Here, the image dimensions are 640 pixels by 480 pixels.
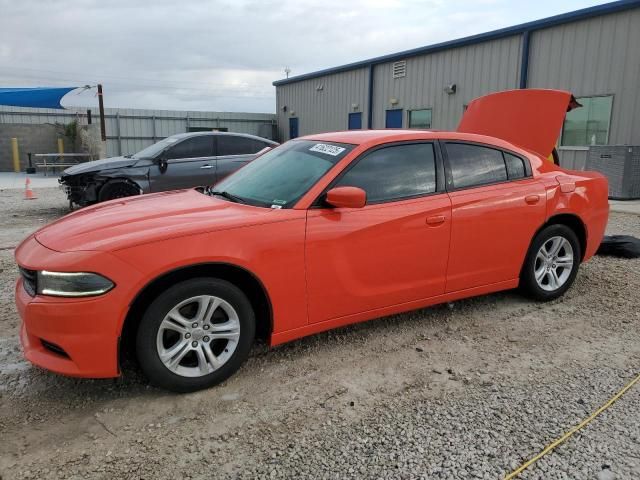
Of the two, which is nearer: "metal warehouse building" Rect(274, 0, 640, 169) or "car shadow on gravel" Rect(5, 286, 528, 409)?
"car shadow on gravel" Rect(5, 286, 528, 409)

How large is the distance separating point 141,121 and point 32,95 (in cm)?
623

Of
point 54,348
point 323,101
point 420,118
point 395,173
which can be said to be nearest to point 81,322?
point 54,348

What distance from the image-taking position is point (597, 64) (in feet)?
39.6

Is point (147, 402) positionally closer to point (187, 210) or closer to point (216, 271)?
point (216, 271)

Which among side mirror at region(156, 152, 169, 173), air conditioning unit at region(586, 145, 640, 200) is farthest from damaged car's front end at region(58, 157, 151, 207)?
air conditioning unit at region(586, 145, 640, 200)

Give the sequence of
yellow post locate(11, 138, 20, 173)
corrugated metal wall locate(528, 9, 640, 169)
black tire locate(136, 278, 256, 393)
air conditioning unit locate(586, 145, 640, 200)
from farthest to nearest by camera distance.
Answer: yellow post locate(11, 138, 20, 173) < corrugated metal wall locate(528, 9, 640, 169) < air conditioning unit locate(586, 145, 640, 200) < black tire locate(136, 278, 256, 393)

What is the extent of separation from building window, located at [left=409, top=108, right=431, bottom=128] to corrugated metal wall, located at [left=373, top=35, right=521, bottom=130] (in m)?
0.18

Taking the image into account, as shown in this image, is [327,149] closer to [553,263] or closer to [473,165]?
[473,165]

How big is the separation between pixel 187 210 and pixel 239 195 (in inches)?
18.9

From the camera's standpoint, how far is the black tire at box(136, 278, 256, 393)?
2730 millimetres

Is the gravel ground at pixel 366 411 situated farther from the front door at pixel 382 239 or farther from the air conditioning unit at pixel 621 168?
the air conditioning unit at pixel 621 168

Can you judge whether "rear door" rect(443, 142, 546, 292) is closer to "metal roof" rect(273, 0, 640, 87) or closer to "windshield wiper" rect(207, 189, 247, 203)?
"windshield wiper" rect(207, 189, 247, 203)

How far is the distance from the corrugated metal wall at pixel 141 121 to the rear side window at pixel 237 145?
56.6 feet

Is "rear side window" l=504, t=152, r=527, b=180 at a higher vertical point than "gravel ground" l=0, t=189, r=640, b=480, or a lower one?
higher
